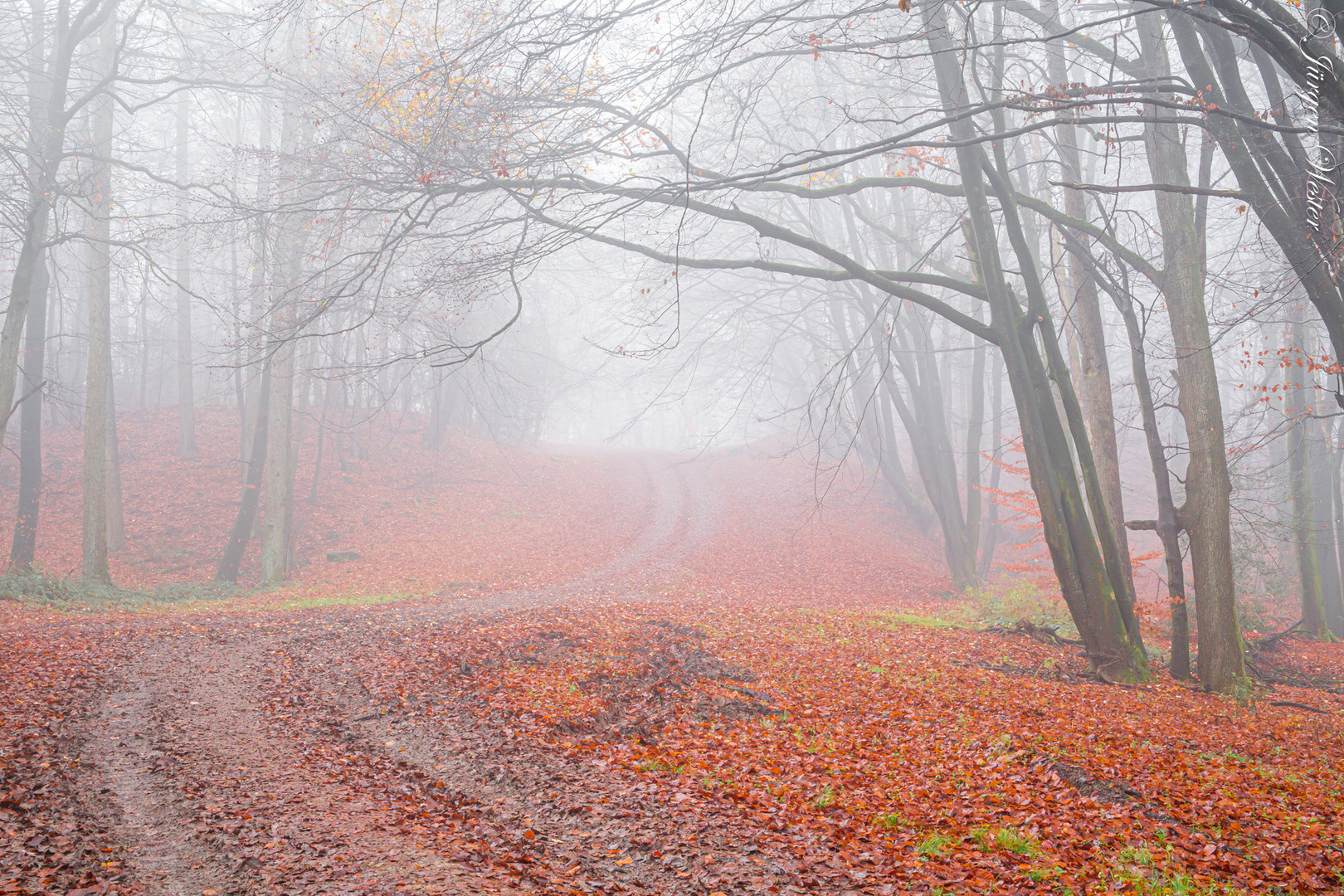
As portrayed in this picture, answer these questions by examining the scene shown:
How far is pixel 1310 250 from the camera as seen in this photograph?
235 inches

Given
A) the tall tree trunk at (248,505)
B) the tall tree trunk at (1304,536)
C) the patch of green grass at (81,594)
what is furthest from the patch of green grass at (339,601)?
the tall tree trunk at (1304,536)

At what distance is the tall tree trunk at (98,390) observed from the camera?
40.0 ft

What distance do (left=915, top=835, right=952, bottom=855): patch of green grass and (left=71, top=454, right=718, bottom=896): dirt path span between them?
1395 mm

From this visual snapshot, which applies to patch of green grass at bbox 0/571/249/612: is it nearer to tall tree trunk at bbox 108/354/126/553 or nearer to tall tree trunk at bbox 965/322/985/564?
tall tree trunk at bbox 108/354/126/553

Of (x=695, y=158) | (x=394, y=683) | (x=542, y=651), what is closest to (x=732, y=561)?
(x=695, y=158)

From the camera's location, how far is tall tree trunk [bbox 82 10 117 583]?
12.2m

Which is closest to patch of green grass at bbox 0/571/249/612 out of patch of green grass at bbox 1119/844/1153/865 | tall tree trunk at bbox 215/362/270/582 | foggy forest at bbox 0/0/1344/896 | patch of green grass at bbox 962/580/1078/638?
foggy forest at bbox 0/0/1344/896

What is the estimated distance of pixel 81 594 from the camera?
1118 cm

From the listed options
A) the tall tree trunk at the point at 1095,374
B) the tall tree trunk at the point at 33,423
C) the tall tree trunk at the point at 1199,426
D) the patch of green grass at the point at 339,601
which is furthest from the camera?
the tall tree trunk at the point at 33,423

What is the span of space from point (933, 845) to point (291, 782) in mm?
3850

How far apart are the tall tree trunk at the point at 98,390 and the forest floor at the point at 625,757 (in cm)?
156

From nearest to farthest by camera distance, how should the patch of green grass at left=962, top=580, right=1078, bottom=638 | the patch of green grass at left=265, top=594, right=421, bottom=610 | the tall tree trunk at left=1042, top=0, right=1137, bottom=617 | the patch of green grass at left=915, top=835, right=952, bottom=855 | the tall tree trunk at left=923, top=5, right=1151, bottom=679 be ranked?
the patch of green grass at left=915, top=835, right=952, bottom=855
the tall tree trunk at left=923, top=5, right=1151, bottom=679
the tall tree trunk at left=1042, top=0, right=1137, bottom=617
the patch of green grass at left=962, top=580, right=1078, bottom=638
the patch of green grass at left=265, top=594, right=421, bottom=610

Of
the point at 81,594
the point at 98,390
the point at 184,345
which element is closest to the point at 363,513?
the point at 98,390

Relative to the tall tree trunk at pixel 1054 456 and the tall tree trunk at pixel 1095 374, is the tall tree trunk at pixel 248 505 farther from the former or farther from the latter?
the tall tree trunk at pixel 1095 374
